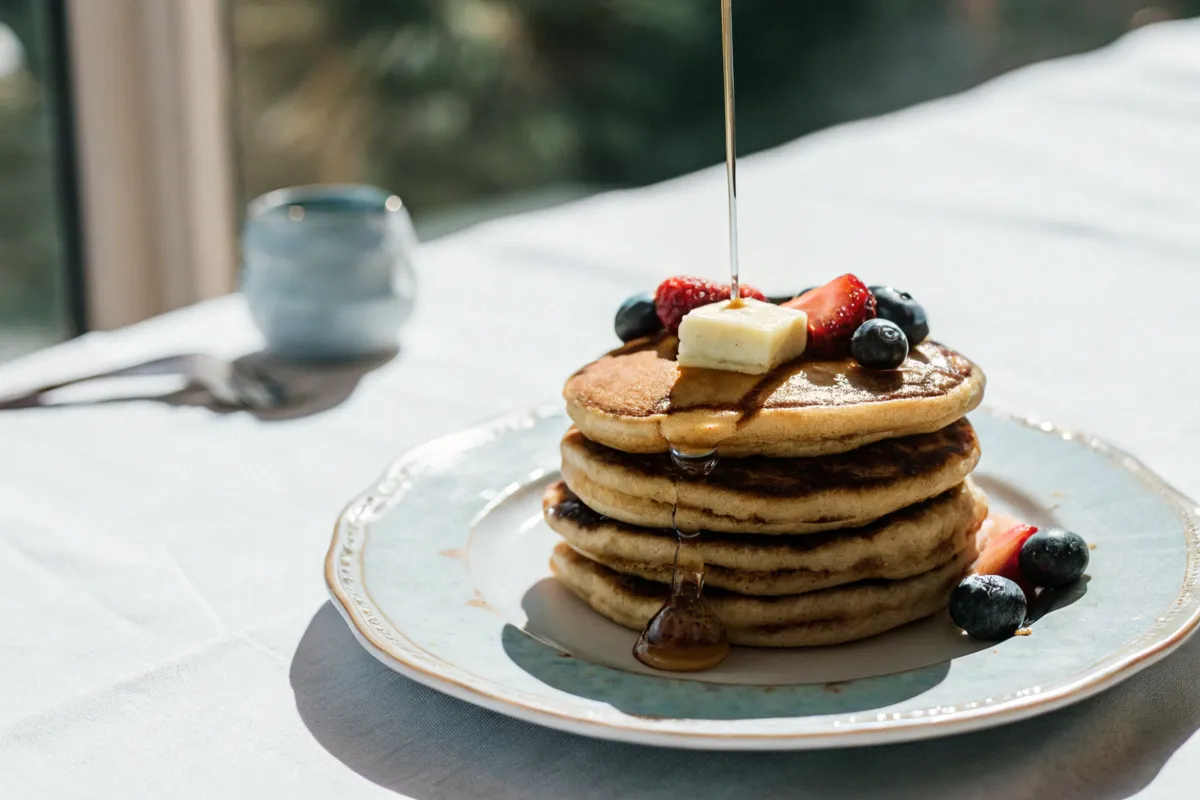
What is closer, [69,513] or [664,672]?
[664,672]

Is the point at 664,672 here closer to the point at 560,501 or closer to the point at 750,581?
the point at 750,581

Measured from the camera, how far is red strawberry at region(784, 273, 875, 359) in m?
1.21

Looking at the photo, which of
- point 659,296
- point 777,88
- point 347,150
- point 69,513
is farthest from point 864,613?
point 777,88

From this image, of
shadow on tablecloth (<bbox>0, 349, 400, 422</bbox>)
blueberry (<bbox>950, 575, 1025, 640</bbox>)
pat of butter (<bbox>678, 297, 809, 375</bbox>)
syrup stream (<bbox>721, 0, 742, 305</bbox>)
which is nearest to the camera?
blueberry (<bbox>950, 575, 1025, 640</bbox>)

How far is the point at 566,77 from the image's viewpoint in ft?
25.2

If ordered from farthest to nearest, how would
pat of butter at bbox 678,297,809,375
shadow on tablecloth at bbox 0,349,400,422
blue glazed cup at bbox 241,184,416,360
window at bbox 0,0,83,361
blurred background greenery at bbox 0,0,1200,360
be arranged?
blurred background greenery at bbox 0,0,1200,360 < window at bbox 0,0,83,361 < blue glazed cup at bbox 241,184,416,360 < shadow on tablecloth at bbox 0,349,400,422 < pat of butter at bbox 678,297,809,375

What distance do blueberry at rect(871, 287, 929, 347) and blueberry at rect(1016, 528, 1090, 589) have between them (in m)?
0.24

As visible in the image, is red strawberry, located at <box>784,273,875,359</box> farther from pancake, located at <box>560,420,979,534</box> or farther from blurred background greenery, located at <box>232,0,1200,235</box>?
blurred background greenery, located at <box>232,0,1200,235</box>

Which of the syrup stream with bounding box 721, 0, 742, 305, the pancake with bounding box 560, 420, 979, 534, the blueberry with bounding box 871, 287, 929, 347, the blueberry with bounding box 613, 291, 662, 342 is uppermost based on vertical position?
the syrup stream with bounding box 721, 0, 742, 305

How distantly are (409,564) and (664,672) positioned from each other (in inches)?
10.9

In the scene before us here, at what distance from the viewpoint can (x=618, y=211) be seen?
2531 millimetres

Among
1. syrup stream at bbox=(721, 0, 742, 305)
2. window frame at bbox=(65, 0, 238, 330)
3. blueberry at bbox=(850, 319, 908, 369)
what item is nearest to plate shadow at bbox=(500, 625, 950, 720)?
blueberry at bbox=(850, 319, 908, 369)

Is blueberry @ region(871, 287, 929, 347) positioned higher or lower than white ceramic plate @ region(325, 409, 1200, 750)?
higher

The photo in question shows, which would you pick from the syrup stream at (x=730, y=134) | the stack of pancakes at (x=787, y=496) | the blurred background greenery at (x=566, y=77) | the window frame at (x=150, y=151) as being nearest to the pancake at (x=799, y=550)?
the stack of pancakes at (x=787, y=496)
